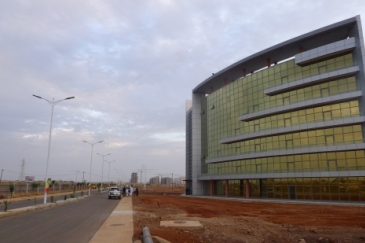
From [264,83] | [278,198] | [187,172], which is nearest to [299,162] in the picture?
[278,198]

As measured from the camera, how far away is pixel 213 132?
209 feet

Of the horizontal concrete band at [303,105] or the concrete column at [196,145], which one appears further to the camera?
the concrete column at [196,145]

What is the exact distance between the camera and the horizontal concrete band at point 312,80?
38406mm

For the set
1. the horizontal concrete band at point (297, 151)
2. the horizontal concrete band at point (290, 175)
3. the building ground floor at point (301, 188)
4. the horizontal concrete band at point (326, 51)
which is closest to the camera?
the horizontal concrete band at point (290, 175)

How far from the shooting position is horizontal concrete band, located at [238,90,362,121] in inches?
1505

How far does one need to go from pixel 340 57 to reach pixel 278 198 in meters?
22.6

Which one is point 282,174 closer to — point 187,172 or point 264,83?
point 264,83

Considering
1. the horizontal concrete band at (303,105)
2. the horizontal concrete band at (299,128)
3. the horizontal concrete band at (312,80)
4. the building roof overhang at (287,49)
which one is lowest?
the horizontal concrete band at (299,128)

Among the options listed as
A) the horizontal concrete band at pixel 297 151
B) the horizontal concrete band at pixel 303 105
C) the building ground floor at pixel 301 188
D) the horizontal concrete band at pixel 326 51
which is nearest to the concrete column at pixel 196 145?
the building ground floor at pixel 301 188

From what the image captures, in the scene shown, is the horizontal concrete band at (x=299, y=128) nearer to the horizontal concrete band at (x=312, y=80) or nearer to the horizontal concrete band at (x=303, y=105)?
the horizontal concrete band at (x=303, y=105)

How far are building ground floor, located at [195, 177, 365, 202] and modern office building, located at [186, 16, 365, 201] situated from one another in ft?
0.39

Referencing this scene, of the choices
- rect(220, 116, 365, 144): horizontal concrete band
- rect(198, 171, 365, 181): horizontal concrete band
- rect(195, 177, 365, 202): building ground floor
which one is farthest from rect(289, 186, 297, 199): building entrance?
rect(220, 116, 365, 144): horizontal concrete band

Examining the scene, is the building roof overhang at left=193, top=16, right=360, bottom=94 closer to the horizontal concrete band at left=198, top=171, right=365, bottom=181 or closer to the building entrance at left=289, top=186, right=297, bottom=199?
the horizontal concrete band at left=198, top=171, right=365, bottom=181

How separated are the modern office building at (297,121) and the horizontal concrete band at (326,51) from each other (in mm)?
119
